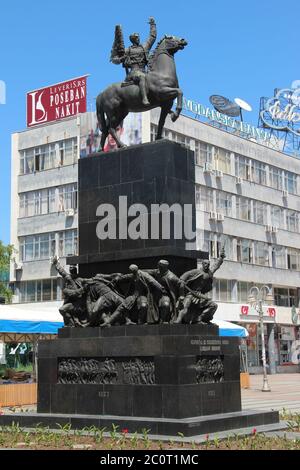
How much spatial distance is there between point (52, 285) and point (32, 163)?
10408 millimetres

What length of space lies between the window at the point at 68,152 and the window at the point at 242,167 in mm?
14139

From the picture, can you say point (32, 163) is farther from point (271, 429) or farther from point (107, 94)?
point (271, 429)

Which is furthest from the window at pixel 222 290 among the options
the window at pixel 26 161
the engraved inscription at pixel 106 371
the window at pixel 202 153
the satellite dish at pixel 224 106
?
the engraved inscription at pixel 106 371

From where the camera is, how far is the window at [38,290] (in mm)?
57688

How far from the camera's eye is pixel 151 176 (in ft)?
51.9

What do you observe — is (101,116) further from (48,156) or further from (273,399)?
(48,156)

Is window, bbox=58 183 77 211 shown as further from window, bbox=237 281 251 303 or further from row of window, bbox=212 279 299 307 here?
window, bbox=237 281 251 303

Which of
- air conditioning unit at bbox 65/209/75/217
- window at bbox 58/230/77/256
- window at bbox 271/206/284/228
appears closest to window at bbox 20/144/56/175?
air conditioning unit at bbox 65/209/75/217

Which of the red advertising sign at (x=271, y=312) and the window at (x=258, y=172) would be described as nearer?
the red advertising sign at (x=271, y=312)

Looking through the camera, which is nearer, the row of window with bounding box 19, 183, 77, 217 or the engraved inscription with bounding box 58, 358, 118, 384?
the engraved inscription with bounding box 58, 358, 118, 384

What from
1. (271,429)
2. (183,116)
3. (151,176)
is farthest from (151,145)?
(183,116)

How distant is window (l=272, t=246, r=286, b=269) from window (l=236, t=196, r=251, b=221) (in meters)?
4.66

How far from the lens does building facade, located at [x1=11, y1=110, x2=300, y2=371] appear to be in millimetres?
57312

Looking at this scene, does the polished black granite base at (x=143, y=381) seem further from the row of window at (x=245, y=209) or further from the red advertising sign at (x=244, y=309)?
the red advertising sign at (x=244, y=309)
